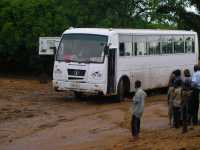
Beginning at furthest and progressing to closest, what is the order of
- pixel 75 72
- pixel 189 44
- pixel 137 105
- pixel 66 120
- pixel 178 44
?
1. pixel 189 44
2. pixel 178 44
3. pixel 75 72
4. pixel 66 120
5. pixel 137 105

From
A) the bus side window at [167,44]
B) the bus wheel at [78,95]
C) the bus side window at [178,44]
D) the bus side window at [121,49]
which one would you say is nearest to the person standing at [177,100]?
the bus side window at [121,49]

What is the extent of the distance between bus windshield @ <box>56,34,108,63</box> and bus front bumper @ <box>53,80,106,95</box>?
2.94ft

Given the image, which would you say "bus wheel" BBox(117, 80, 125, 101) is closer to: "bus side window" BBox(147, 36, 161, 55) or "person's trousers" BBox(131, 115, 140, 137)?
"bus side window" BBox(147, 36, 161, 55)

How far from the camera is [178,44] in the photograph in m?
33.8

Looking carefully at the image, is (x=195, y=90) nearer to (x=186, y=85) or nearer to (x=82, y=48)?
(x=186, y=85)

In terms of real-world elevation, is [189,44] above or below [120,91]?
above

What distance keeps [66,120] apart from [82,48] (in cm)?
559

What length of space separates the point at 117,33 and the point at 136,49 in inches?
87.5

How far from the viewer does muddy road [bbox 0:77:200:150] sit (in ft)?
56.7

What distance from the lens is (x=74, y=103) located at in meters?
26.9

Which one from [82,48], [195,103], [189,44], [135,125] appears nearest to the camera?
[135,125]

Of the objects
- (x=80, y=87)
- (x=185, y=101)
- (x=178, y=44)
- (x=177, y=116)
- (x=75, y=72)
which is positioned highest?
(x=178, y=44)

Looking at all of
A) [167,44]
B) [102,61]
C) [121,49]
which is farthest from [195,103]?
[167,44]

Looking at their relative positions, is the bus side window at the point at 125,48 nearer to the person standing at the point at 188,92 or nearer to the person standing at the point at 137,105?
the person standing at the point at 188,92
